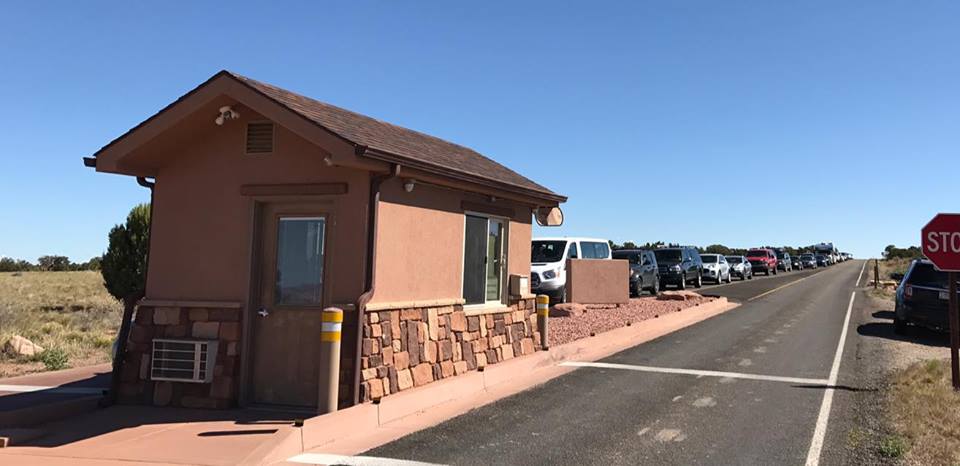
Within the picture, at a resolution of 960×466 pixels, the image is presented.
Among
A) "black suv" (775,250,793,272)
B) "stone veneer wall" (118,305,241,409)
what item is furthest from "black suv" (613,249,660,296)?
"black suv" (775,250,793,272)

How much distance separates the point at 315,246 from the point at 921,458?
646cm

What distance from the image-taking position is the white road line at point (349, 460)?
18.9ft

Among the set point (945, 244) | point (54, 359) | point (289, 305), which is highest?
point (945, 244)

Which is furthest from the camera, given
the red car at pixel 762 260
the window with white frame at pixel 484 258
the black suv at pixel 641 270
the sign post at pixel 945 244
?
the red car at pixel 762 260

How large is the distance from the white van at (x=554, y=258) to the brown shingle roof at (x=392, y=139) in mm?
6971

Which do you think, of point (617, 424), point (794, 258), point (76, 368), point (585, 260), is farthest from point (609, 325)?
point (794, 258)

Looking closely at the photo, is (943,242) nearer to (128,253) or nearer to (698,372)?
(698,372)

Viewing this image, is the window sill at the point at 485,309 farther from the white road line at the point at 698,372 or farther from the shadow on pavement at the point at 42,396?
the shadow on pavement at the point at 42,396

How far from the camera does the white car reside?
3738cm

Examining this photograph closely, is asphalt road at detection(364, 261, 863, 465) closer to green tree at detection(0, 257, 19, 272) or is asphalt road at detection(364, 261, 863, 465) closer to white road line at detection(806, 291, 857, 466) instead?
white road line at detection(806, 291, 857, 466)

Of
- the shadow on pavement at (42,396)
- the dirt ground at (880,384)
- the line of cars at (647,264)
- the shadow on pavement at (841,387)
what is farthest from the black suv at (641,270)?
the shadow on pavement at (42,396)

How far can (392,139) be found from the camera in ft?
28.8

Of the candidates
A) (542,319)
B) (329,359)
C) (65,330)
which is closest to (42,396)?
(329,359)

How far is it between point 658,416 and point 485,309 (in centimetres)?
Answer: 314
